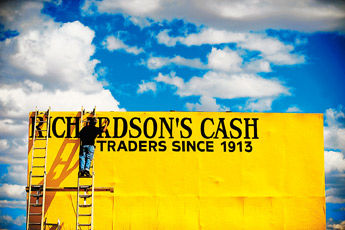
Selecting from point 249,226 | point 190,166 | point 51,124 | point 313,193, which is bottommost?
point 249,226

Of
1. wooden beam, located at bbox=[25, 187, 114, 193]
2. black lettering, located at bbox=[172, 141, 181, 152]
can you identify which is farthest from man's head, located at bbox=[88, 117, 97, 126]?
black lettering, located at bbox=[172, 141, 181, 152]

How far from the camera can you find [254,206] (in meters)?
16.5

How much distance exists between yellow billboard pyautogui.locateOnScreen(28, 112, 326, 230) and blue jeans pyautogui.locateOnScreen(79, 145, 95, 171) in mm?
809

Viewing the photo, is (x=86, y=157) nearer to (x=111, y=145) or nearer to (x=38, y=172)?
(x=111, y=145)

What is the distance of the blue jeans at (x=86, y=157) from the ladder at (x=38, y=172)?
1.32 meters

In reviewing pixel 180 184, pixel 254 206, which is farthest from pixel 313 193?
pixel 180 184

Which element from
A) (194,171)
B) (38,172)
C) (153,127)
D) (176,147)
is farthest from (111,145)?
(194,171)

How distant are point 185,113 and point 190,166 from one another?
2.13 meters

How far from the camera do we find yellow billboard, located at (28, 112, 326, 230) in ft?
52.8

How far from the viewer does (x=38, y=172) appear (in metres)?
16.2

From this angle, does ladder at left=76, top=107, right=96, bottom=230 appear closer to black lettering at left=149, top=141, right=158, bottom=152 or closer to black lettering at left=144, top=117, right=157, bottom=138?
black lettering at left=144, top=117, right=157, bottom=138

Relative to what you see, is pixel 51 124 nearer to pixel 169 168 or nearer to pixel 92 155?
pixel 92 155

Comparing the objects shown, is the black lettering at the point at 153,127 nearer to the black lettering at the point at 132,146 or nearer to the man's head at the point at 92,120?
the black lettering at the point at 132,146

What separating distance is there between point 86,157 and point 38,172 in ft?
7.39
